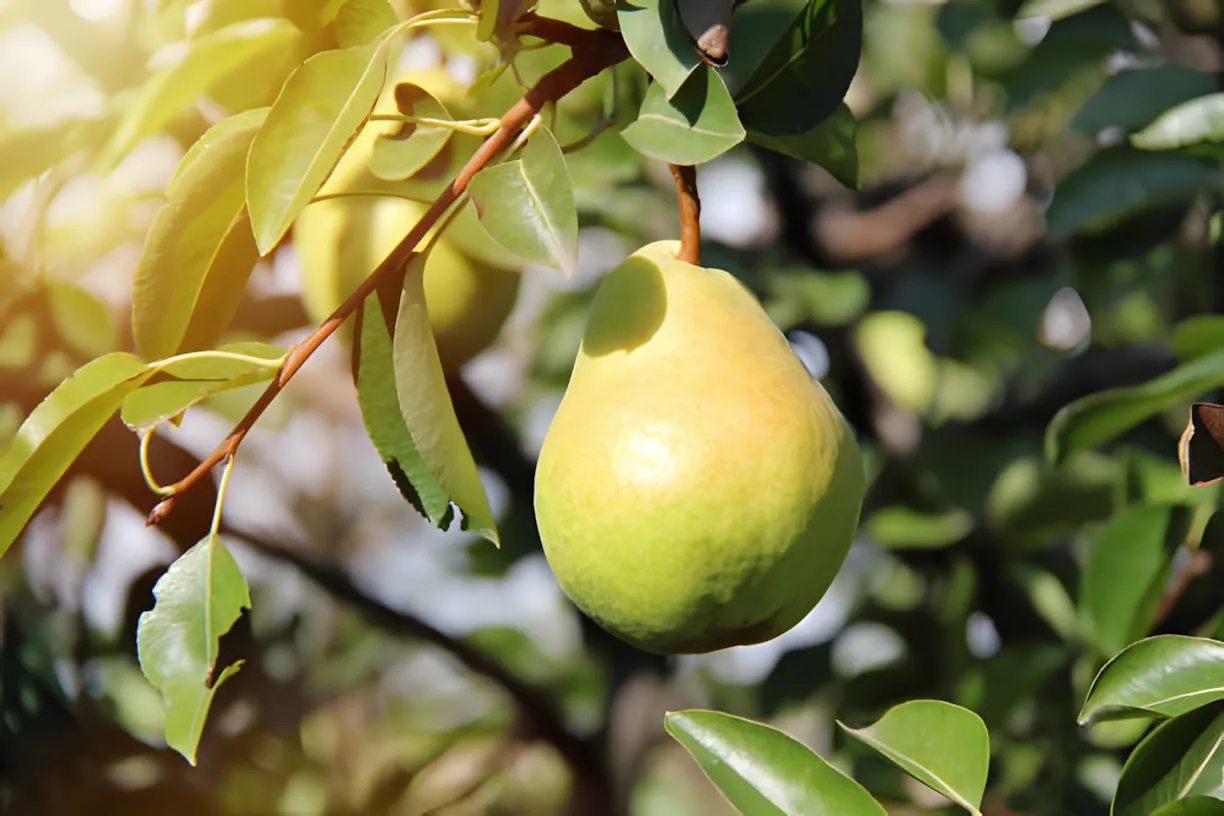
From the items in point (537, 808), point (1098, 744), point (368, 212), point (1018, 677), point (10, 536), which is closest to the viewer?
point (10, 536)

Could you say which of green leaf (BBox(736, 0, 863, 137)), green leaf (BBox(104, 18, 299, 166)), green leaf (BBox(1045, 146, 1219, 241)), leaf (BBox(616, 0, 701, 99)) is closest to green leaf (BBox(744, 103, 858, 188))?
green leaf (BBox(736, 0, 863, 137))

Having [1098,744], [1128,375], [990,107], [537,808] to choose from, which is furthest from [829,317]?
[537,808]

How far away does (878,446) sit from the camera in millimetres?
1395

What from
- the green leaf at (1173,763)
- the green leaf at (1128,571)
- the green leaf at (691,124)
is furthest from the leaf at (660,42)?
the green leaf at (1128,571)

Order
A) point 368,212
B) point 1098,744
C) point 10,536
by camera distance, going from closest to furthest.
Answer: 1. point 10,536
2. point 368,212
3. point 1098,744

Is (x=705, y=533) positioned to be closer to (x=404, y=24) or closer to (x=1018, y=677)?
(x=404, y=24)

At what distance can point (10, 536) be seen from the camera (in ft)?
1.72

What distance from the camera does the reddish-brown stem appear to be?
54 centimetres

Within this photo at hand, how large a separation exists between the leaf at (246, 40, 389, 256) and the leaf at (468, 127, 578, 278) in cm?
6

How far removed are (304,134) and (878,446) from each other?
1.00 m

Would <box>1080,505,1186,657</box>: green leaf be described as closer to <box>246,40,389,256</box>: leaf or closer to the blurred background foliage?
the blurred background foliage

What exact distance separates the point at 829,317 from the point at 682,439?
2.58 ft

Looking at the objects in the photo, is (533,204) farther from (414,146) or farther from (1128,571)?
(1128,571)

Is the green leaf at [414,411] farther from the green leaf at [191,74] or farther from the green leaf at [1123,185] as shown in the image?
the green leaf at [1123,185]
